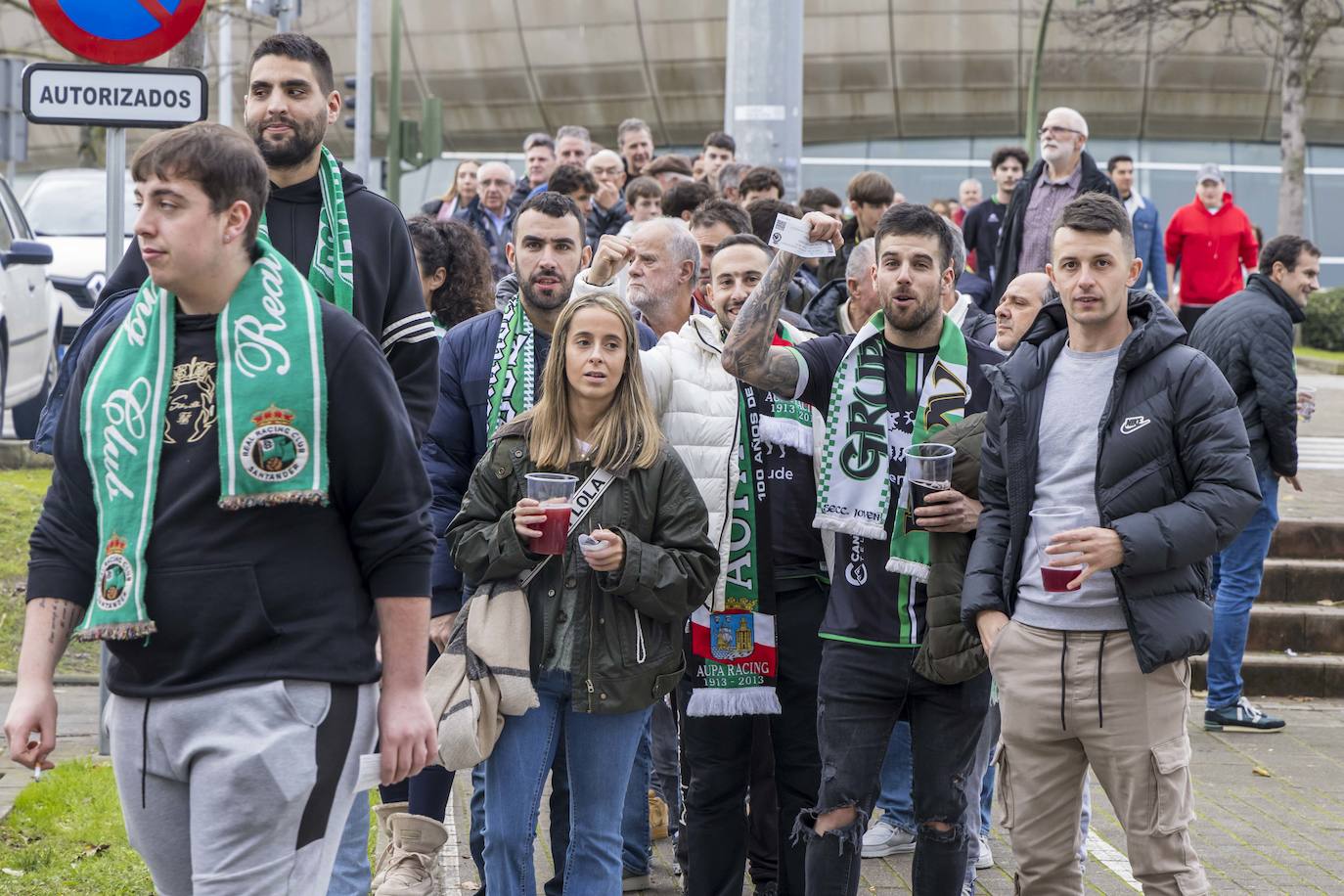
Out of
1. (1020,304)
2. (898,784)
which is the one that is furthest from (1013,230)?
(898,784)

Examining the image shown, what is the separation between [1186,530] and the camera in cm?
437

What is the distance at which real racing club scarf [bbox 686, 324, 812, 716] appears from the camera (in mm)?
5258

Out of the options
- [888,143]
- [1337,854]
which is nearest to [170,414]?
[1337,854]

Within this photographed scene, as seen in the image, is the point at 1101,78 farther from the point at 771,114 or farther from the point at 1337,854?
the point at 1337,854

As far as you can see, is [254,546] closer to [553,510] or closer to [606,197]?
[553,510]

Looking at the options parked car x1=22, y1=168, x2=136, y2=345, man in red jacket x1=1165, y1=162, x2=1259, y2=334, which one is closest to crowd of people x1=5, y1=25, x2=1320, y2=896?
parked car x1=22, y1=168, x2=136, y2=345

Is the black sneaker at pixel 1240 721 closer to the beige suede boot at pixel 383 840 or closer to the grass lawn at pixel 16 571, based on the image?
the beige suede boot at pixel 383 840

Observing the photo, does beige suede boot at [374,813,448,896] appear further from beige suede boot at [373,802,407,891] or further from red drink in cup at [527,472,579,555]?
red drink in cup at [527,472,579,555]

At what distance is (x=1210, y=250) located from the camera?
16234mm

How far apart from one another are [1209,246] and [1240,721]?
336 inches

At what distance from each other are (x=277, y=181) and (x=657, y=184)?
5731 mm

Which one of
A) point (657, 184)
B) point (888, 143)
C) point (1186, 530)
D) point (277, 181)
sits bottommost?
point (1186, 530)

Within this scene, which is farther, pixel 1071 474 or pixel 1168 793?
pixel 1071 474

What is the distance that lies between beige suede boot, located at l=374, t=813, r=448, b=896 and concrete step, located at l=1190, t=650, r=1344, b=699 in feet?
17.7
